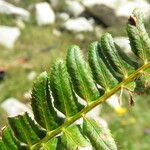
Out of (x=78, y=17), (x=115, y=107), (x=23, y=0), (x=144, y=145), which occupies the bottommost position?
(x=144, y=145)

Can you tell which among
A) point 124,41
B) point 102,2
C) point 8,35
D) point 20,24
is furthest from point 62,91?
point 102,2

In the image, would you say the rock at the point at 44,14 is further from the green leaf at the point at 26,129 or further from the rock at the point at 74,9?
the green leaf at the point at 26,129

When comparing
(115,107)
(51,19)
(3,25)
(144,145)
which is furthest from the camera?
(51,19)

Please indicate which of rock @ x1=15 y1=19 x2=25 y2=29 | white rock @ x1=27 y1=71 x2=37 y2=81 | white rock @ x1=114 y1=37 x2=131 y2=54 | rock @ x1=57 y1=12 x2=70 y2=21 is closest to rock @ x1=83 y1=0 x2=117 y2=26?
rock @ x1=57 y1=12 x2=70 y2=21

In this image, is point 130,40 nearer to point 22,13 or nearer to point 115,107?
point 115,107

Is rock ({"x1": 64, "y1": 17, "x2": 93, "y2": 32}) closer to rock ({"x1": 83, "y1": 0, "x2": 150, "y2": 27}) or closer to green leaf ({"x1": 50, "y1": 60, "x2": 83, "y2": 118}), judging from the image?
rock ({"x1": 83, "y1": 0, "x2": 150, "y2": 27})

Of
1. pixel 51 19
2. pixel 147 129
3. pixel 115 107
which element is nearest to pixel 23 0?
Answer: pixel 51 19
